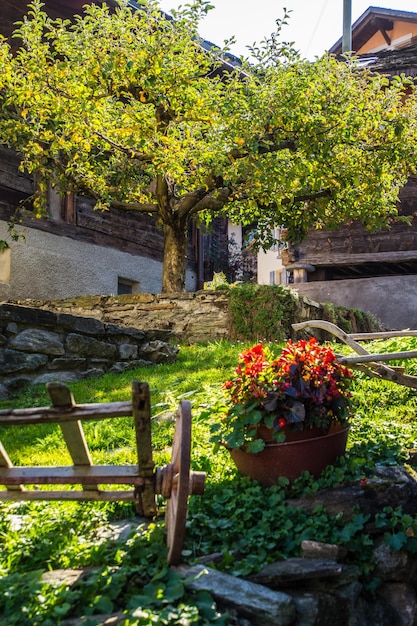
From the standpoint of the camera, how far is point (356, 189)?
10.6 m

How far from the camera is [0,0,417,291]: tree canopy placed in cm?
890

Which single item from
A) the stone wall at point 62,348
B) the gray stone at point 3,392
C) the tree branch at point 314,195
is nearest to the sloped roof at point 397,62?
the tree branch at point 314,195

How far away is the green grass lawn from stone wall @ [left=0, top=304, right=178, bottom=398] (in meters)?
1.73

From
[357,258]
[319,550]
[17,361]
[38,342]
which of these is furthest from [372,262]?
[319,550]

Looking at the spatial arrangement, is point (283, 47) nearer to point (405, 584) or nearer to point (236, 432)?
point (236, 432)

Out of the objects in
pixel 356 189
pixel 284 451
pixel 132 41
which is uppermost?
pixel 132 41

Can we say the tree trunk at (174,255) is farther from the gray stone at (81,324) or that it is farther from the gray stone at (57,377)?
the gray stone at (57,377)

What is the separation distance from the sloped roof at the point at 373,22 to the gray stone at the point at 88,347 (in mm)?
16439

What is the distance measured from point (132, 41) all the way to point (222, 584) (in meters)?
8.29

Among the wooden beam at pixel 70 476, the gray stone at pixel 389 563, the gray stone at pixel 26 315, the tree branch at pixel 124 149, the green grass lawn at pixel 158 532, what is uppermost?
the tree branch at pixel 124 149

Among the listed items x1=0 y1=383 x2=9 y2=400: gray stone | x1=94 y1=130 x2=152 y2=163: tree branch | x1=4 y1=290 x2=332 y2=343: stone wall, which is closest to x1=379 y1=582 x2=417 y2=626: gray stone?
x1=0 y1=383 x2=9 y2=400: gray stone

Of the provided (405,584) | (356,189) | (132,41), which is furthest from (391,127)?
(405,584)

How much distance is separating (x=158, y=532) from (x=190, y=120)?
7.45 metres

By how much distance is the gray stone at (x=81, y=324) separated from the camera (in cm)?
736
